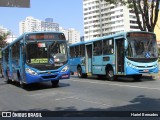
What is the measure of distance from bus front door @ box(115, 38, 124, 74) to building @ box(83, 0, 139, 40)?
11944 centimetres

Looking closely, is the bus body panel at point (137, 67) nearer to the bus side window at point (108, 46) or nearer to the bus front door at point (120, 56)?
the bus front door at point (120, 56)

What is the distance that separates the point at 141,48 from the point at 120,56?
4.56ft

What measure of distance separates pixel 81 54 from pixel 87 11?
13877 centimetres

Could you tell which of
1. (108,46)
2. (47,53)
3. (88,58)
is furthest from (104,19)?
(47,53)

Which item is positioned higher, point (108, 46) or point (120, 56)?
point (108, 46)

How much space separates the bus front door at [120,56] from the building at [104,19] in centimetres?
11944

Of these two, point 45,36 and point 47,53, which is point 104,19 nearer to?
point 45,36

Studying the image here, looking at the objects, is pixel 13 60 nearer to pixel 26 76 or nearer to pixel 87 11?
pixel 26 76

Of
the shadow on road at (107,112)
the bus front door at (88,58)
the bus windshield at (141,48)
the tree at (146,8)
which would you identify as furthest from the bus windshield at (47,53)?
the tree at (146,8)

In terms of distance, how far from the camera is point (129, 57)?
66.4 feet

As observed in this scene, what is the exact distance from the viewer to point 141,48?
20.4 metres

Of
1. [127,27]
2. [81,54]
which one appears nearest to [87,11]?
[127,27]

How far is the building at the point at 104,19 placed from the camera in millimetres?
142988

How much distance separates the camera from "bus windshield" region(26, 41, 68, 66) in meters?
17.8
